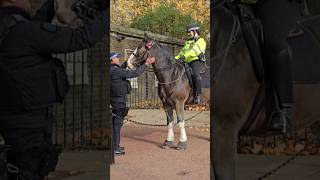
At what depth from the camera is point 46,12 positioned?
2354mm

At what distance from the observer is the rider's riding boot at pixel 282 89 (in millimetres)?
3393

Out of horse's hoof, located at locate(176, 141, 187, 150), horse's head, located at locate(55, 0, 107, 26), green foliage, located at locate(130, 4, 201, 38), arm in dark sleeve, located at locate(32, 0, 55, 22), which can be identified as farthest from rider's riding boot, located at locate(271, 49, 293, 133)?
arm in dark sleeve, located at locate(32, 0, 55, 22)

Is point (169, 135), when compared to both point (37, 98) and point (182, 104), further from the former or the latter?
point (37, 98)

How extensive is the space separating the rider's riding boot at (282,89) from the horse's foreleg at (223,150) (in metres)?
0.36

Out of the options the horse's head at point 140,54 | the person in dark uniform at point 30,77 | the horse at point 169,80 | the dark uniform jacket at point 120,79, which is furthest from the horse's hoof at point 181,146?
the person in dark uniform at point 30,77

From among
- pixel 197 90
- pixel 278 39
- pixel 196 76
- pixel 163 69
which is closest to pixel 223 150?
pixel 278 39

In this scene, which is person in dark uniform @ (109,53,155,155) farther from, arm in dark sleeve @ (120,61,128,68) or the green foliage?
the green foliage

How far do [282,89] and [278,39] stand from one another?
1.13 ft

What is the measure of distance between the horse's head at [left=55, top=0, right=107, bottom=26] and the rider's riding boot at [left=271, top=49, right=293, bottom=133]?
1.54 m

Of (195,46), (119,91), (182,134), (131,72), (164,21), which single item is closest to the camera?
(164,21)

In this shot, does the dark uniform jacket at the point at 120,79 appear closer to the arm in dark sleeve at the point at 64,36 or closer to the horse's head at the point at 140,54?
the horse's head at the point at 140,54

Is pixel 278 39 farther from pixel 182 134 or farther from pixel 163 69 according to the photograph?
pixel 163 69

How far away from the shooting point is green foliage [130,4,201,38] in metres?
3.86

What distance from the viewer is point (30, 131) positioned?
226 cm
